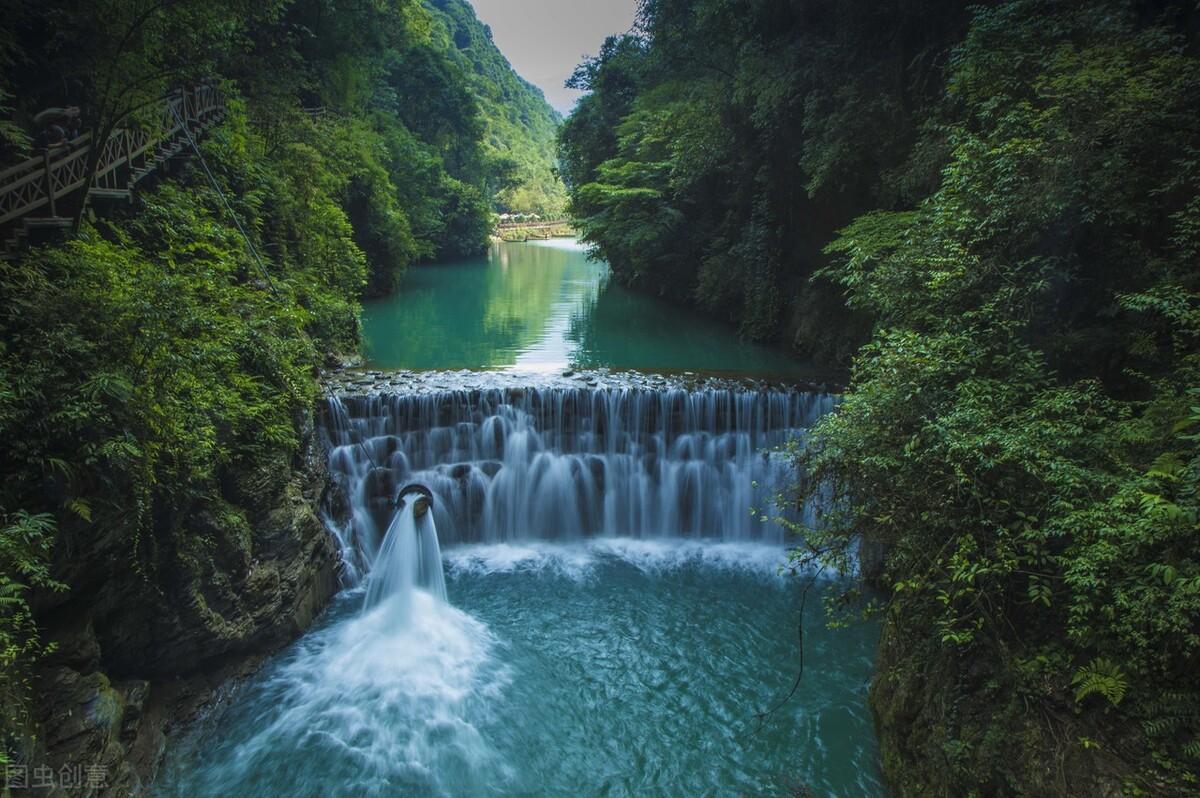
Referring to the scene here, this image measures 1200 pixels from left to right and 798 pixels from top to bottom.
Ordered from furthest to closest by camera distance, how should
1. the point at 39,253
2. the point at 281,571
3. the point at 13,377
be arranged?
the point at 281,571, the point at 39,253, the point at 13,377

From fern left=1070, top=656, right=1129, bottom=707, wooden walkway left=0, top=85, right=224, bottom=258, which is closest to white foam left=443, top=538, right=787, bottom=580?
fern left=1070, top=656, right=1129, bottom=707

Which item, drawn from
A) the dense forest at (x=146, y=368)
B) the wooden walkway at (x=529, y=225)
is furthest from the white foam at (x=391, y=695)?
the wooden walkway at (x=529, y=225)

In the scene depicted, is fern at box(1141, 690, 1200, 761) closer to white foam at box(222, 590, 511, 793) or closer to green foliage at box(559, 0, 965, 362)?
white foam at box(222, 590, 511, 793)

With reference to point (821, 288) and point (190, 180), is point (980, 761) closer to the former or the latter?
point (821, 288)

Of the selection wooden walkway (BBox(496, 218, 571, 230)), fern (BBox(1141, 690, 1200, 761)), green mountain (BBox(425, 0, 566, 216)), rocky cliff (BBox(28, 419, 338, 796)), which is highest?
green mountain (BBox(425, 0, 566, 216))

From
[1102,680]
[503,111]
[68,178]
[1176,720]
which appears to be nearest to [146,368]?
[68,178]

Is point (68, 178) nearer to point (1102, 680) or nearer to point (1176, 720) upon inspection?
point (1102, 680)

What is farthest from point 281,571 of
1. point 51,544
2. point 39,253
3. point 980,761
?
point 980,761
